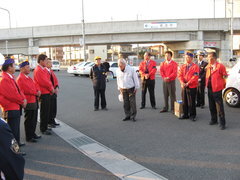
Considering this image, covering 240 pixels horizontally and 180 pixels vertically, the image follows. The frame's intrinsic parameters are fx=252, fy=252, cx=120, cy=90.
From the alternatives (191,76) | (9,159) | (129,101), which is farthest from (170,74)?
(9,159)

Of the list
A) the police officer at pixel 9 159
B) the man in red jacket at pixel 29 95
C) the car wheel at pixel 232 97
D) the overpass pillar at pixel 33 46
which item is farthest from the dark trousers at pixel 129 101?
the overpass pillar at pixel 33 46

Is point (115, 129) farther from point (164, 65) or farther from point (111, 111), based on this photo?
point (164, 65)

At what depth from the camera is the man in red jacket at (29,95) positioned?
208 inches

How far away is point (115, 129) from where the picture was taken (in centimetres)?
638

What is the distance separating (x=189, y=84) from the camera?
701cm

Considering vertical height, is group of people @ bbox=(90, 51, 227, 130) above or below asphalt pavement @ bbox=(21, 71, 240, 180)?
above

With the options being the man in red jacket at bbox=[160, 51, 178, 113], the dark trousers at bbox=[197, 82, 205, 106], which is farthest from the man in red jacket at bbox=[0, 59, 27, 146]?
the dark trousers at bbox=[197, 82, 205, 106]

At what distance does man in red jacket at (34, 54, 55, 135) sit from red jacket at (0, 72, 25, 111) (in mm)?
1210

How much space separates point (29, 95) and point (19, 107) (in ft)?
1.91

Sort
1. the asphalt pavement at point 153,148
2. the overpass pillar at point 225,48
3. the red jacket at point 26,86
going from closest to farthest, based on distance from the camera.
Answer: the asphalt pavement at point 153,148 < the red jacket at point 26,86 < the overpass pillar at point 225,48

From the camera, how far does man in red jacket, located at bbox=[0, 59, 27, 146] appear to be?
4.55 metres

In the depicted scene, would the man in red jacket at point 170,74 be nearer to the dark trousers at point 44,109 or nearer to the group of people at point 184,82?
the group of people at point 184,82

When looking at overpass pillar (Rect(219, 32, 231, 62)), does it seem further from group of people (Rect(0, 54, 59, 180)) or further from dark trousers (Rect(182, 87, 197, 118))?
group of people (Rect(0, 54, 59, 180))

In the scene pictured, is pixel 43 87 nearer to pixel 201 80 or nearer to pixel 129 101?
pixel 129 101
